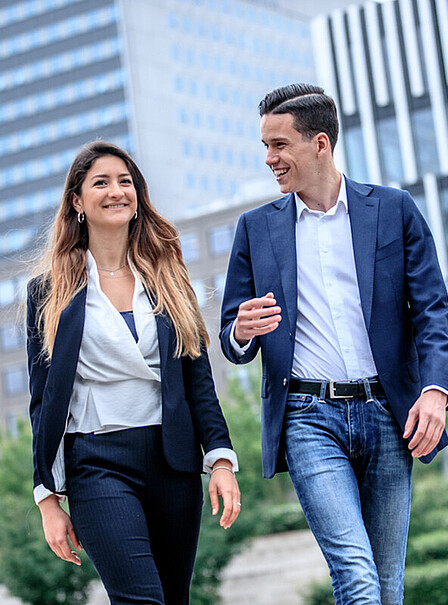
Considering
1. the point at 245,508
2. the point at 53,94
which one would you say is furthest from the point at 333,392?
the point at 53,94

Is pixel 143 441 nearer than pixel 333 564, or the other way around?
pixel 333 564

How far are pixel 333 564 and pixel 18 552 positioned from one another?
33.8 metres

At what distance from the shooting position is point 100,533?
123 inches

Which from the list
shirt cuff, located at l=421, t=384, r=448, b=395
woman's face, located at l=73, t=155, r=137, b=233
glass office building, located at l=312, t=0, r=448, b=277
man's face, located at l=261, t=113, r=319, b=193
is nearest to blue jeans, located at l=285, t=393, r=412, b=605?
shirt cuff, located at l=421, t=384, r=448, b=395

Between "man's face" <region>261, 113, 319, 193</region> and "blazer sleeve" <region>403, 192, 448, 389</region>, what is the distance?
15.4 inches

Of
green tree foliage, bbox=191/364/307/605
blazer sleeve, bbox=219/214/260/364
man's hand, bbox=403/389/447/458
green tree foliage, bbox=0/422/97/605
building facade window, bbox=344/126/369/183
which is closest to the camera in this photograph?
man's hand, bbox=403/389/447/458

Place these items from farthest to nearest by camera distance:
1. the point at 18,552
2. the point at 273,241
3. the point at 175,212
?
the point at 175,212 → the point at 18,552 → the point at 273,241

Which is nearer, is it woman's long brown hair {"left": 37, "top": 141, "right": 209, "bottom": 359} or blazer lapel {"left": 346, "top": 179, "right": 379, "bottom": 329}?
blazer lapel {"left": 346, "top": 179, "right": 379, "bottom": 329}

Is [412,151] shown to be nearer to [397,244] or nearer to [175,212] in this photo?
[397,244]

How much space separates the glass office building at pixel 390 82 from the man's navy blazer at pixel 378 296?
126ft

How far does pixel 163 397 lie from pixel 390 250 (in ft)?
3.18

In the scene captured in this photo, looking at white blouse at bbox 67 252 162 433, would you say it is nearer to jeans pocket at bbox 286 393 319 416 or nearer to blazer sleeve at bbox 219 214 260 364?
blazer sleeve at bbox 219 214 260 364

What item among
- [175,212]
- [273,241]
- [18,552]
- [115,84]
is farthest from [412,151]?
[115,84]

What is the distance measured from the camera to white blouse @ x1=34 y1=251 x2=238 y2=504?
3.30 meters
